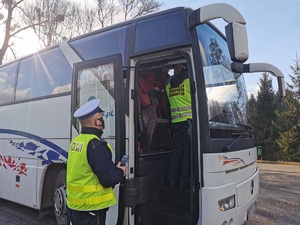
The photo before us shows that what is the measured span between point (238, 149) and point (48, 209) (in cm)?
352

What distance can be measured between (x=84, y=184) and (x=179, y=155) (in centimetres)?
167

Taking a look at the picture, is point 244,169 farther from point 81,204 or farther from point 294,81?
point 294,81

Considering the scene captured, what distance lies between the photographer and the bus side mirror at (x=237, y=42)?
3465 millimetres

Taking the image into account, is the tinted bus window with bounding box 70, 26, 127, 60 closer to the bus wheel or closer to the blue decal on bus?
the blue decal on bus

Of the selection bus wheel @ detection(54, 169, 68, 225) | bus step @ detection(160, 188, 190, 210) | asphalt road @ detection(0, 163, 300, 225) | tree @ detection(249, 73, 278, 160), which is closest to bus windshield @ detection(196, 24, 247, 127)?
bus step @ detection(160, 188, 190, 210)

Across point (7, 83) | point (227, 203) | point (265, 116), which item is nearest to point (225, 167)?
point (227, 203)

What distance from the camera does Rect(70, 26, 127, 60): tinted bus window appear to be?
4.46 metres

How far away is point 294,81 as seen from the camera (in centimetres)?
3278

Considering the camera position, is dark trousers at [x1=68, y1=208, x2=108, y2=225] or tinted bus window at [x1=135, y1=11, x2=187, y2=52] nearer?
dark trousers at [x1=68, y1=208, x2=108, y2=225]

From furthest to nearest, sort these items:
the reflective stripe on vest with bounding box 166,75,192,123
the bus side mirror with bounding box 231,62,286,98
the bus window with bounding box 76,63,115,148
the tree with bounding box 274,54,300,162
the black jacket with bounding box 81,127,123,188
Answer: the tree with bounding box 274,54,300,162 → the bus side mirror with bounding box 231,62,286,98 → the reflective stripe on vest with bounding box 166,75,192,123 → the bus window with bounding box 76,63,115,148 → the black jacket with bounding box 81,127,123,188

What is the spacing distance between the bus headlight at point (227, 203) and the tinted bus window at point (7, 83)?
200 inches

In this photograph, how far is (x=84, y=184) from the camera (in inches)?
119

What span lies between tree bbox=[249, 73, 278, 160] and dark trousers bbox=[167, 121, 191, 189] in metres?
33.4

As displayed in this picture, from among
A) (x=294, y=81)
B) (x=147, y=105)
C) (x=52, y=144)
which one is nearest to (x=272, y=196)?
(x=147, y=105)
